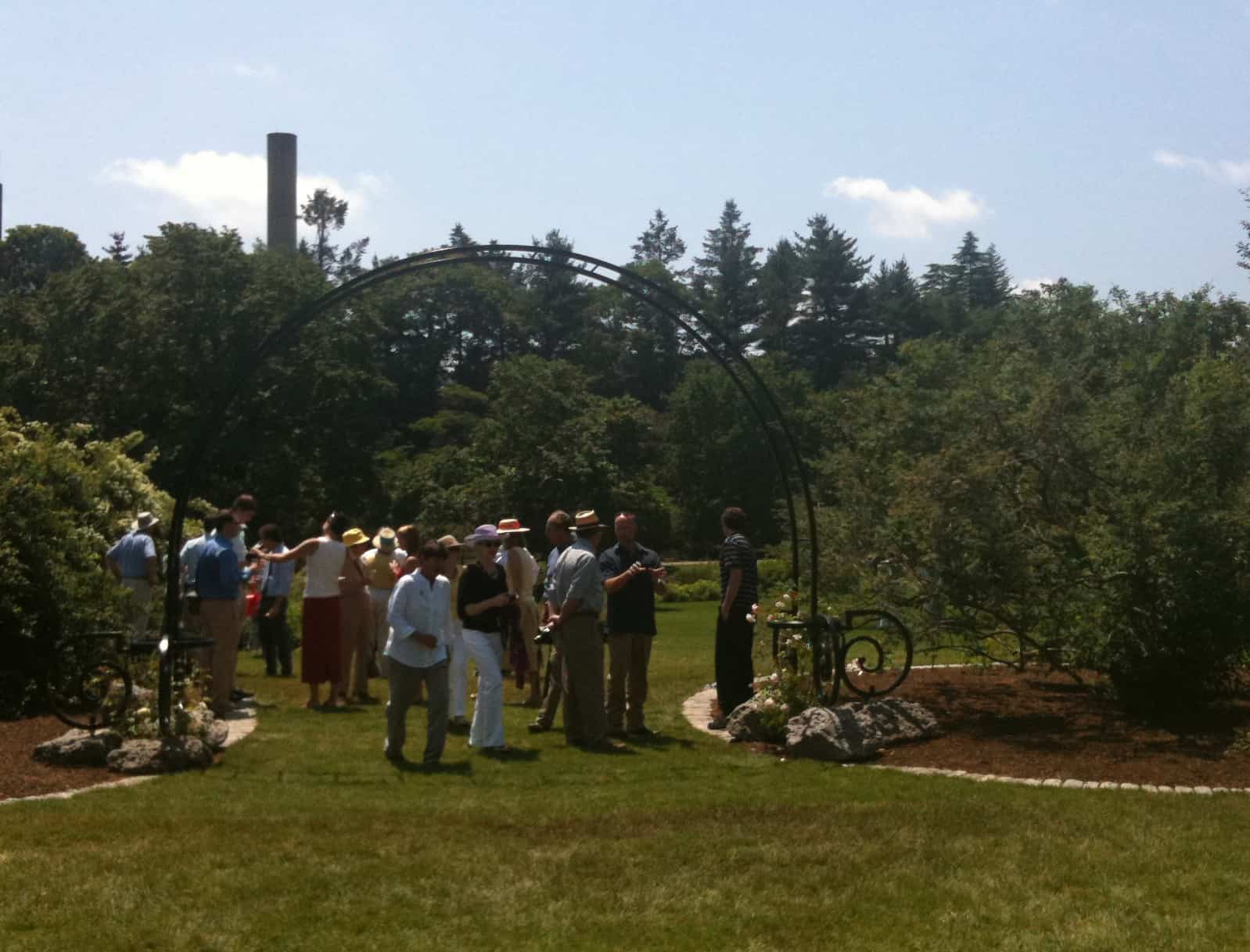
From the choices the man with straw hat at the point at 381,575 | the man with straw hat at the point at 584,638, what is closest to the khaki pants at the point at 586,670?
the man with straw hat at the point at 584,638

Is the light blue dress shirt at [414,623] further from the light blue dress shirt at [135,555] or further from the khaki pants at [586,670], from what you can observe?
the light blue dress shirt at [135,555]

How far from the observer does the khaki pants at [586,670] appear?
37.2 feet

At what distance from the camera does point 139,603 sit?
13.3 meters

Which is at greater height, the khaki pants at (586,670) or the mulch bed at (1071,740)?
the khaki pants at (586,670)

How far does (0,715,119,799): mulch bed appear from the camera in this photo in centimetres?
913

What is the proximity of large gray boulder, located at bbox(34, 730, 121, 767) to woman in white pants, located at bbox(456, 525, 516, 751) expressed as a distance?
8.28 feet

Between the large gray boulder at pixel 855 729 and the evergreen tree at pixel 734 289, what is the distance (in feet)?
193

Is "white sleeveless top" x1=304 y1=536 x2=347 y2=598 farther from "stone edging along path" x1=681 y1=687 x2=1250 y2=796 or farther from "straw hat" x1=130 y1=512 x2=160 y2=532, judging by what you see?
"stone edging along path" x1=681 y1=687 x2=1250 y2=796

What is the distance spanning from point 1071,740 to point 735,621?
113 inches

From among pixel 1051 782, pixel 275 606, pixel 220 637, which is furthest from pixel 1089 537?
pixel 275 606

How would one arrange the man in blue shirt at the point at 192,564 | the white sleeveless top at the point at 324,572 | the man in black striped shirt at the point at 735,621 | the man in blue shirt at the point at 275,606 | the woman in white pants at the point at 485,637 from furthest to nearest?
the man in blue shirt at the point at 275,606, the white sleeveless top at the point at 324,572, the man in blue shirt at the point at 192,564, the man in black striped shirt at the point at 735,621, the woman in white pants at the point at 485,637

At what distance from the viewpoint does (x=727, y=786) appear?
9.49 metres

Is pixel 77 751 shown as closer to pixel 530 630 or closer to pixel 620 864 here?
pixel 620 864

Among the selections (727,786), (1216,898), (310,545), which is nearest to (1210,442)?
(727,786)
